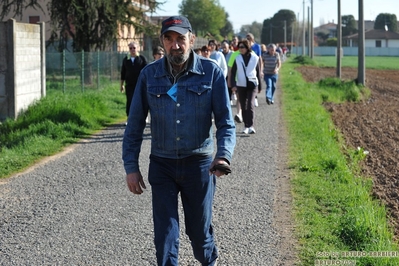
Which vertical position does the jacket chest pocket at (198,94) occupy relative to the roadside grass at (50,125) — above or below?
above

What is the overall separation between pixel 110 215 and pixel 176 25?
11.6 ft

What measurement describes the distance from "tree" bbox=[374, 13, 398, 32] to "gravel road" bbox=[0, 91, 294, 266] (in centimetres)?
15079

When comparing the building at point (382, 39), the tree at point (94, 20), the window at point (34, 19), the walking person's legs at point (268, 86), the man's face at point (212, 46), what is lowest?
the walking person's legs at point (268, 86)

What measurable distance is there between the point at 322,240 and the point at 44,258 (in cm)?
248

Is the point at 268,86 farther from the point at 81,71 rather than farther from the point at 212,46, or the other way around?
the point at 81,71

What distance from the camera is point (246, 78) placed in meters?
14.8

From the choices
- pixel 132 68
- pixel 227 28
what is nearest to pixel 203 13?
pixel 227 28

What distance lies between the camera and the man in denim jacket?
5141 millimetres

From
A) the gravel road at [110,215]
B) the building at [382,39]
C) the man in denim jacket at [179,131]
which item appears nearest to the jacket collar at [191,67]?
the man in denim jacket at [179,131]

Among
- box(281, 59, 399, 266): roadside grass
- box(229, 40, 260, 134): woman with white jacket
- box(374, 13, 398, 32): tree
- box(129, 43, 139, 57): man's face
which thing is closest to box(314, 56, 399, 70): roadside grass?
box(229, 40, 260, 134): woman with white jacket

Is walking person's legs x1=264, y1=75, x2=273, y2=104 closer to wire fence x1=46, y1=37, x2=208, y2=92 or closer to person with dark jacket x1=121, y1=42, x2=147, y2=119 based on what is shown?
wire fence x1=46, y1=37, x2=208, y2=92

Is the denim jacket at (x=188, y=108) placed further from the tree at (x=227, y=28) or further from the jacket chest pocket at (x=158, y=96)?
the tree at (x=227, y=28)

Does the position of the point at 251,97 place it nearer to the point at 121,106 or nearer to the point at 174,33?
the point at 121,106

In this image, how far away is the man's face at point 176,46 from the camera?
5.05m
